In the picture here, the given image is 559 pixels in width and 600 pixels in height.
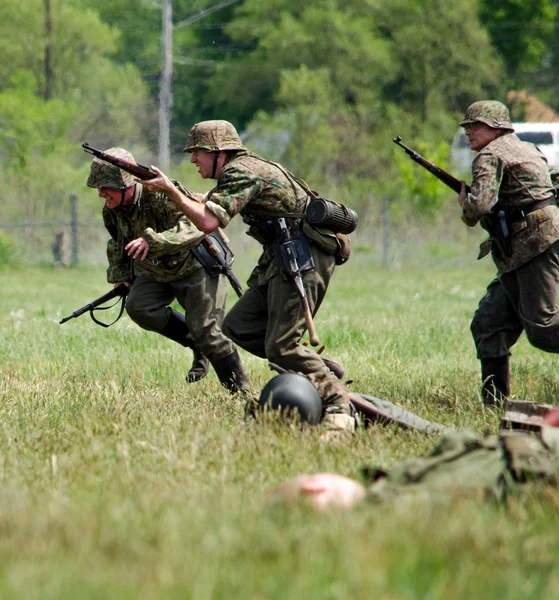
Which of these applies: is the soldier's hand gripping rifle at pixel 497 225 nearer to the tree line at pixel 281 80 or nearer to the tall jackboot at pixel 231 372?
the tall jackboot at pixel 231 372

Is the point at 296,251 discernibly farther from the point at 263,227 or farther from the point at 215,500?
the point at 215,500

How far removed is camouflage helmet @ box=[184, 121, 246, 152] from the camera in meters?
6.41

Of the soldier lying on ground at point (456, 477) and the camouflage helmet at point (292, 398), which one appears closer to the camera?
the soldier lying on ground at point (456, 477)

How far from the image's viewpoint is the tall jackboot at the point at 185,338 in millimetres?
8125

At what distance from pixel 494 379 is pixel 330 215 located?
199 centimetres

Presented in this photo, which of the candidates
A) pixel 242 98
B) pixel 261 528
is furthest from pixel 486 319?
pixel 242 98

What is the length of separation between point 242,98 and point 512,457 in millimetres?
45843

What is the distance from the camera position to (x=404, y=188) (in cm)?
3794

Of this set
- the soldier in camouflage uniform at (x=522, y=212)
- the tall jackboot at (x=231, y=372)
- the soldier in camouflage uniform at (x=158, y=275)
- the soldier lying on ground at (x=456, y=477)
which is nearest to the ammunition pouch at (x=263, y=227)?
the soldier in camouflage uniform at (x=158, y=275)

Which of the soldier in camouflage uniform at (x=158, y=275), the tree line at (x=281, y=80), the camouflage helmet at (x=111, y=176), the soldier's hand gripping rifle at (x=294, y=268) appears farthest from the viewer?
the tree line at (x=281, y=80)

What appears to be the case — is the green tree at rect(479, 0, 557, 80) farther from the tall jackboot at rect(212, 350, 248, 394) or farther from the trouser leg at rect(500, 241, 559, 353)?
the trouser leg at rect(500, 241, 559, 353)

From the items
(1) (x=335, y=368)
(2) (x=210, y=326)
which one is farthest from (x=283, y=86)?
(1) (x=335, y=368)

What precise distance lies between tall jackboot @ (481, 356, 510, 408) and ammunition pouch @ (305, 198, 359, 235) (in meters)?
1.68

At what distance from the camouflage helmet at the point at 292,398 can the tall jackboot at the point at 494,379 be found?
1807 mm
